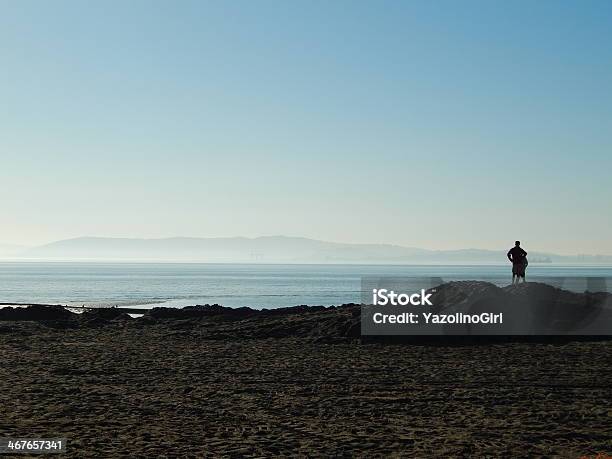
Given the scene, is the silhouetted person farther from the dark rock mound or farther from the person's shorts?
the dark rock mound

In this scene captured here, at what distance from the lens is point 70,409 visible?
1426cm

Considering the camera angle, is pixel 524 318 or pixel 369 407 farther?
pixel 524 318

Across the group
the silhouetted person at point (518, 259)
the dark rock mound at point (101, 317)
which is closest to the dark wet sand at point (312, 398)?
the silhouetted person at point (518, 259)

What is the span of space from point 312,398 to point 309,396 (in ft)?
0.95

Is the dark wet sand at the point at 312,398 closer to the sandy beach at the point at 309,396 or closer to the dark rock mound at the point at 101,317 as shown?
the sandy beach at the point at 309,396

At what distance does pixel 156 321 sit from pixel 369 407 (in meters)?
26.1

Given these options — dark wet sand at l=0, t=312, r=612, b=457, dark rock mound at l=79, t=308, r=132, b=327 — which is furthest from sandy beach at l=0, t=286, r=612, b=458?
dark rock mound at l=79, t=308, r=132, b=327

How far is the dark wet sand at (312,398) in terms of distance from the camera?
11445mm

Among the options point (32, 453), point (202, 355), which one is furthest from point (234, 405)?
point (202, 355)

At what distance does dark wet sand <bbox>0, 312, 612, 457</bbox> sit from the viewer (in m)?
11.4

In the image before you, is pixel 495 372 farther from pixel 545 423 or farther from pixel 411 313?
pixel 411 313

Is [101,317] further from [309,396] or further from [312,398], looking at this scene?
[312,398]

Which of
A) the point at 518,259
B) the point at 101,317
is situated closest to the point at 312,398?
the point at 518,259

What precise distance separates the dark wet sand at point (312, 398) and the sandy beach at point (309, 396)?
0.04 m
